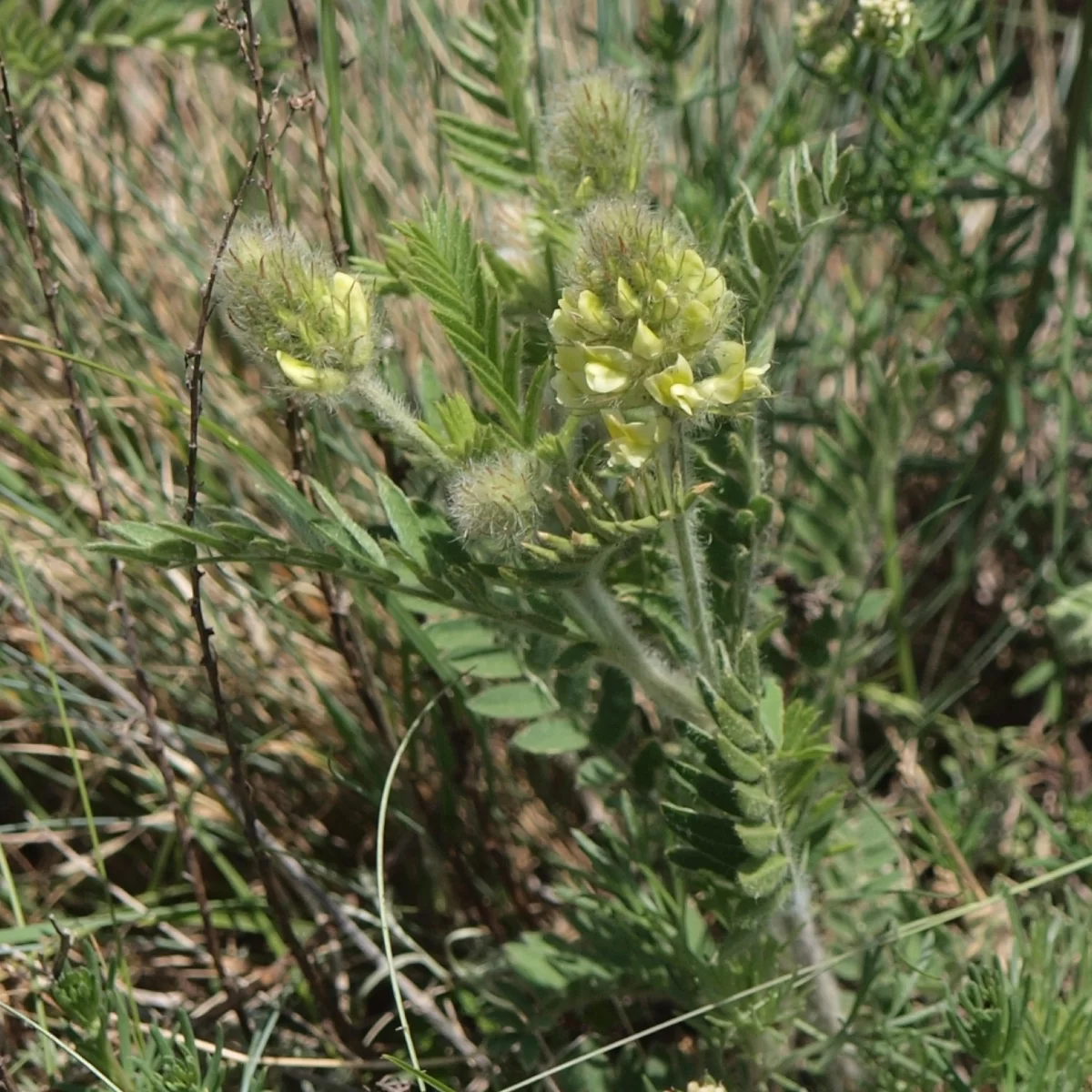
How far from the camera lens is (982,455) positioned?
A: 235 centimetres

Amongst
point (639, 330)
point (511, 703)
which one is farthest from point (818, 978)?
point (639, 330)

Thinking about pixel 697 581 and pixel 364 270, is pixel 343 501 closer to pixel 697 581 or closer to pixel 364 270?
pixel 364 270

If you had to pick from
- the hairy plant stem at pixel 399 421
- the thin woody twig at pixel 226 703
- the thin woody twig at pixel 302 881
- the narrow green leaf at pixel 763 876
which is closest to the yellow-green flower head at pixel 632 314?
the hairy plant stem at pixel 399 421

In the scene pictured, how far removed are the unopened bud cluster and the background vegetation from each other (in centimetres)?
20

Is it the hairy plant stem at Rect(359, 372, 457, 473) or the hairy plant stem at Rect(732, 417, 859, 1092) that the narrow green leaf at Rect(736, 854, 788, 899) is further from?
the hairy plant stem at Rect(359, 372, 457, 473)

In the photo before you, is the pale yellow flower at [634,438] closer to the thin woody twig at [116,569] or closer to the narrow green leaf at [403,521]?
the narrow green leaf at [403,521]

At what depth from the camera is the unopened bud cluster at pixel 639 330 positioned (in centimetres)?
113

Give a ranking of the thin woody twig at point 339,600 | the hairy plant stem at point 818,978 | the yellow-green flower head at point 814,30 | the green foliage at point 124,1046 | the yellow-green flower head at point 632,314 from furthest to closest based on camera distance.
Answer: the yellow-green flower head at point 814,30
the thin woody twig at point 339,600
the hairy plant stem at point 818,978
the green foliage at point 124,1046
the yellow-green flower head at point 632,314

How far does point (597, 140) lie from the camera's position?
1.42 meters

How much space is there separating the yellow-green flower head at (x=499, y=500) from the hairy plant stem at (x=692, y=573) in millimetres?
129

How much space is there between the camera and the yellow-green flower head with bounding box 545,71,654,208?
55.7 inches

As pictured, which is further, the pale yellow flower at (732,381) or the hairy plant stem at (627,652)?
the hairy plant stem at (627,652)

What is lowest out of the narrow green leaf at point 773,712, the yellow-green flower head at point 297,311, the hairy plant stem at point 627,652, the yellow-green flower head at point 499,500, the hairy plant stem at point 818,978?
the hairy plant stem at point 818,978

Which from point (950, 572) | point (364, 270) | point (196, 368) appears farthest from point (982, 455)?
point (196, 368)
